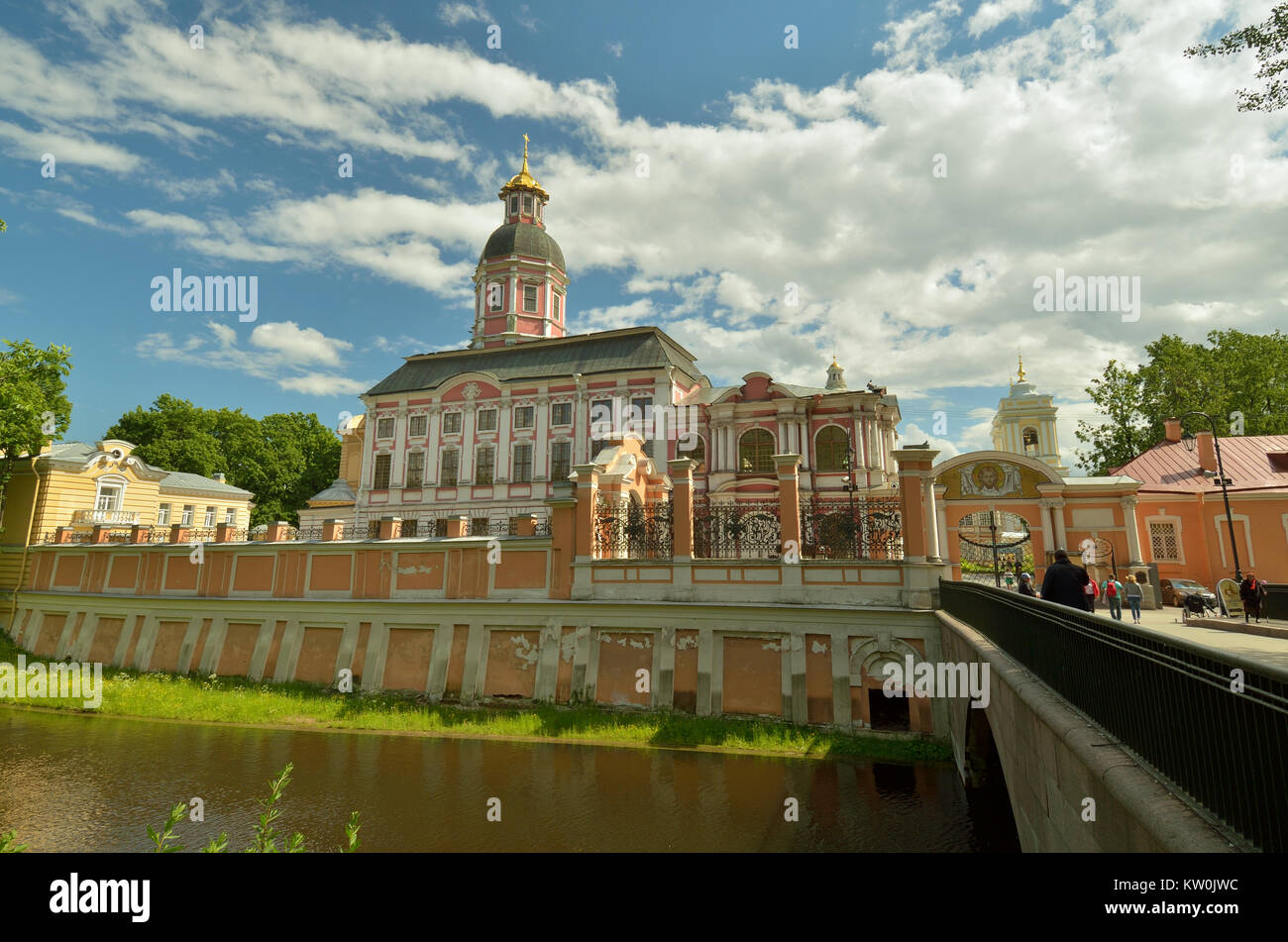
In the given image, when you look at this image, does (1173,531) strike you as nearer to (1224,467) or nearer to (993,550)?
(1224,467)

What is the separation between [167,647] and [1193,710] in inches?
1047

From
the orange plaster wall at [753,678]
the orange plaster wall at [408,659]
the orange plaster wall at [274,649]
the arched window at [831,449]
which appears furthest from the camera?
the arched window at [831,449]

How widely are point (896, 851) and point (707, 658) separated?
20.5 ft

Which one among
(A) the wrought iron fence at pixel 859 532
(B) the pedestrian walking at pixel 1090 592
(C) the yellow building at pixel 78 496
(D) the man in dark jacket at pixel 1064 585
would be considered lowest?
(B) the pedestrian walking at pixel 1090 592

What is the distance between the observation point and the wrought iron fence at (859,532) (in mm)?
14406

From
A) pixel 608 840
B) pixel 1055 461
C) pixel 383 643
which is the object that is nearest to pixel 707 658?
pixel 608 840

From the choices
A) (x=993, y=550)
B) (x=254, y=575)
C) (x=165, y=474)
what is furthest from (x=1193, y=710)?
(x=165, y=474)

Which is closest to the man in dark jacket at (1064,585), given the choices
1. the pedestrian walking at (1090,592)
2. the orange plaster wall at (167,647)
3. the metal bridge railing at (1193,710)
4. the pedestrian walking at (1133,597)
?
the pedestrian walking at (1090,592)

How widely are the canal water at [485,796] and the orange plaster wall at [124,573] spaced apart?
9.08 metres

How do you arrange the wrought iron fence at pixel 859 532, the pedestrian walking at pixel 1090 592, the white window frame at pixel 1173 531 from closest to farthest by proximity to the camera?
the pedestrian walking at pixel 1090 592 → the wrought iron fence at pixel 859 532 → the white window frame at pixel 1173 531

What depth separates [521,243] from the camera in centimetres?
4250

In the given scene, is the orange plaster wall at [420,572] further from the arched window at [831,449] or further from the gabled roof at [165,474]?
the gabled roof at [165,474]

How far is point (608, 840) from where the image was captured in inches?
377

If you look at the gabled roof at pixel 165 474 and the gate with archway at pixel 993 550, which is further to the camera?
the gabled roof at pixel 165 474
